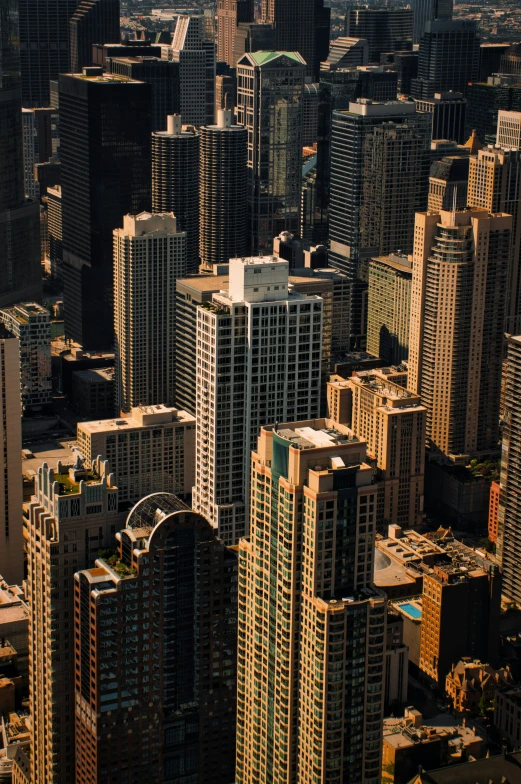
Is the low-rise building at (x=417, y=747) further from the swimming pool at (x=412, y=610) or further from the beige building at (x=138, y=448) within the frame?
the beige building at (x=138, y=448)

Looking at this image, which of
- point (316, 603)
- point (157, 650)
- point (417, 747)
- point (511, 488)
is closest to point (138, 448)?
point (511, 488)

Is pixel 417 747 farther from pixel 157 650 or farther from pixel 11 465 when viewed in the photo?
pixel 11 465

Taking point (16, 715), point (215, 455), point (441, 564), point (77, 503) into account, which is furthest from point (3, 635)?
point (441, 564)

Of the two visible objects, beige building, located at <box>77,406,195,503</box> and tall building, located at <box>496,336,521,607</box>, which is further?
beige building, located at <box>77,406,195,503</box>

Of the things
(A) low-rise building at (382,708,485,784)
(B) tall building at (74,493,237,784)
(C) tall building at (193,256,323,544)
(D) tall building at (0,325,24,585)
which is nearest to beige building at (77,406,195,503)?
(D) tall building at (0,325,24,585)

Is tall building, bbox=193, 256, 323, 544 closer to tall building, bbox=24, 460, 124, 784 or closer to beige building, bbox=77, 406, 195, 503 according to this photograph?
tall building, bbox=24, 460, 124, 784

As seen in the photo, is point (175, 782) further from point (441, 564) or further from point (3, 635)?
point (441, 564)
